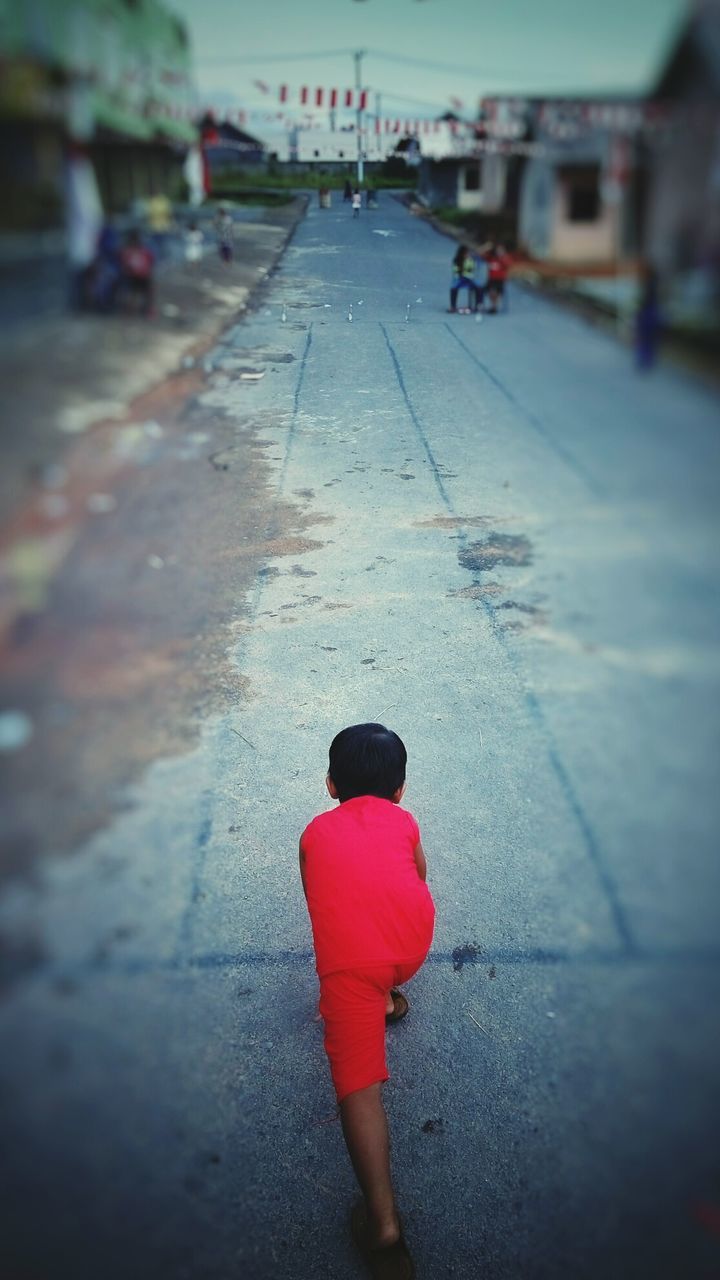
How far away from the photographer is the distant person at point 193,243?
895mm

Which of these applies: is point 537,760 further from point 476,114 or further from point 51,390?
point 51,390

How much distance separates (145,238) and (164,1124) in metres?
0.93

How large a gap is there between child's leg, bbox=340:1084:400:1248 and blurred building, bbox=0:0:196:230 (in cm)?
143

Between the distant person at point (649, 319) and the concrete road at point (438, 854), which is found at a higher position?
the distant person at point (649, 319)

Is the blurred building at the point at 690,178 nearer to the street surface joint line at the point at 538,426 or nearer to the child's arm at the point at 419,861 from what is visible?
the street surface joint line at the point at 538,426

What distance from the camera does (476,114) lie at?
0.88 metres

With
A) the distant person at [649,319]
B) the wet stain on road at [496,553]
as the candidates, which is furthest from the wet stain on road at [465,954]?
the distant person at [649,319]

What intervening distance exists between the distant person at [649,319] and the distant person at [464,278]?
18.2 inches

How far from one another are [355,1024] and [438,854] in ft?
1.82

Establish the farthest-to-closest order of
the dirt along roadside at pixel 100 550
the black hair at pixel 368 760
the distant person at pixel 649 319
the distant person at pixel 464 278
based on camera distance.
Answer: the black hair at pixel 368 760
the distant person at pixel 464 278
the distant person at pixel 649 319
the dirt along roadside at pixel 100 550

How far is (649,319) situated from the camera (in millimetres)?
683

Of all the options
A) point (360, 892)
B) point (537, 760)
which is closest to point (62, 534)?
point (360, 892)

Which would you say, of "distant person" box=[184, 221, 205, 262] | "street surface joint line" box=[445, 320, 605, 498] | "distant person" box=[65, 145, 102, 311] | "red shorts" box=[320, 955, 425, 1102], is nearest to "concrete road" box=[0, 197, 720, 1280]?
"street surface joint line" box=[445, 320, 605, 498]

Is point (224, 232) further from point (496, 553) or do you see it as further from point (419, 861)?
point (419, 861)
